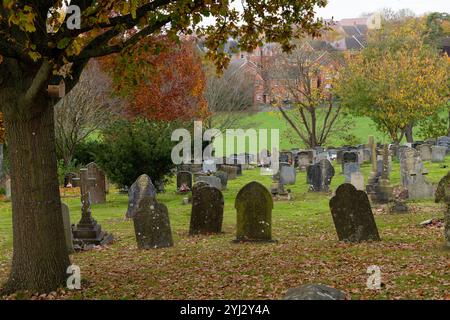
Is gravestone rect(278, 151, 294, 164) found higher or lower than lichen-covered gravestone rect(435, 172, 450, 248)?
higher

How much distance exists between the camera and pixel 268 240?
46.2 feet

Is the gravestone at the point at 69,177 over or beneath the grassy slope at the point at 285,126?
beneath

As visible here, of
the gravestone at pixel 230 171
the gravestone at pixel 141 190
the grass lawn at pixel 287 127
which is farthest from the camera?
the grass lawn at pixel 287 127

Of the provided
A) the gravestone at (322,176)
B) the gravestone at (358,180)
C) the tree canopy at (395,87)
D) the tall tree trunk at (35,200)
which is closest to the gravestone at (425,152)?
the tree canopy at (395,87)

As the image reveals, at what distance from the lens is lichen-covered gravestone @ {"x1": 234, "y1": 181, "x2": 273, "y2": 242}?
45.9ft

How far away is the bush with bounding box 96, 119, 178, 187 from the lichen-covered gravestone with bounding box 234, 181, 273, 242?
10.9 meters

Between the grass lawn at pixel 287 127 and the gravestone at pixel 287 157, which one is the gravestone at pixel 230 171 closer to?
the gravestone at pixel 287 157

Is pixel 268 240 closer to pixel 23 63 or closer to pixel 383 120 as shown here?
pixel 23 63

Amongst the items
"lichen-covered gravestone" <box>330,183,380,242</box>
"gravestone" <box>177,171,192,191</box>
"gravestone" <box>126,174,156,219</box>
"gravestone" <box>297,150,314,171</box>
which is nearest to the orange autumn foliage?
"gravestone" <box>297,150,314,171</box>

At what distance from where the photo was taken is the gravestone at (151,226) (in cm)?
1395

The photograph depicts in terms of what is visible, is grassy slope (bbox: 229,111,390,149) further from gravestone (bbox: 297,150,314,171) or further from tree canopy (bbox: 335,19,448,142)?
gravestone (bbox: 297,150,314,171)

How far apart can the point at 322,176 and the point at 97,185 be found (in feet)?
28.0

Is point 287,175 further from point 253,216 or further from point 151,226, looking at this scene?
point 151,226

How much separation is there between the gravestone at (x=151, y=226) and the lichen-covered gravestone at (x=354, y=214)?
11.8 ft
